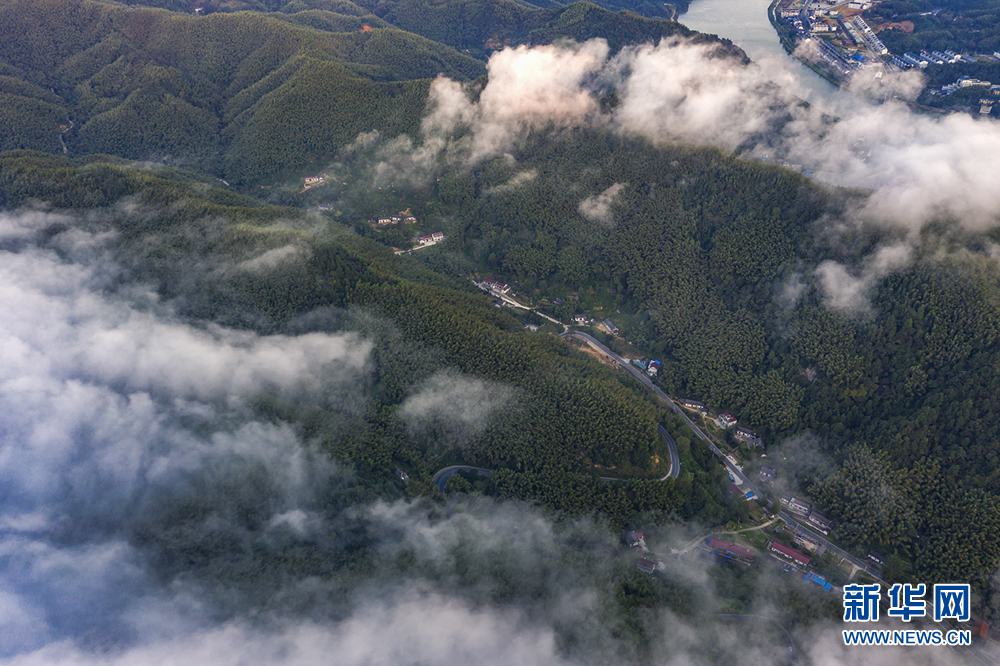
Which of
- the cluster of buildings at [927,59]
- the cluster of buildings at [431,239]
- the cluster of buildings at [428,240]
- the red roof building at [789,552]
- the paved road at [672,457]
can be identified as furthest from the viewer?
the cluster of buildings at [927,59]

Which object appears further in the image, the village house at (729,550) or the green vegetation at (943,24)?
the green vegetation at (943,24)

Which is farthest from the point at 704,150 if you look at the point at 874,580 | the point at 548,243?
the point at 874,580

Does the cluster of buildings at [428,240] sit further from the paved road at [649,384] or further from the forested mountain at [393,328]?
the paved road at [649,384]

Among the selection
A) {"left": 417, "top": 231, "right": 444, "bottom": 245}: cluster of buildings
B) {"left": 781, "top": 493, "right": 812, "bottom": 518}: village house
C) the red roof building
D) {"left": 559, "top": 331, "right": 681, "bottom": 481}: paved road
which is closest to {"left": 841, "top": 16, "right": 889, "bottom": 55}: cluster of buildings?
{"left": 559, "top": 331, "right": 681, "bottom": 481}: paved road

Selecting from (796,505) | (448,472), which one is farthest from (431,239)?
(796,505)

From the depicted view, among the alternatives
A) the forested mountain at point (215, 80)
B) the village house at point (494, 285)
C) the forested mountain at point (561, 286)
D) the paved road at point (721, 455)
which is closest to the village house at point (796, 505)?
the paved road at point (721, 455)

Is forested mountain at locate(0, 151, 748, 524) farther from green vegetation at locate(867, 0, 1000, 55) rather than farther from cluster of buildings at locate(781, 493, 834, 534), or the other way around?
green vegetation at locate(867, 0, 1000, 55)

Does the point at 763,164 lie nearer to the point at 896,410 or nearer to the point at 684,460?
the point at 896,410
